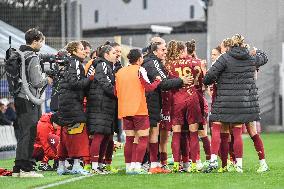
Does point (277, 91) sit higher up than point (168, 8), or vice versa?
point (168, 8)

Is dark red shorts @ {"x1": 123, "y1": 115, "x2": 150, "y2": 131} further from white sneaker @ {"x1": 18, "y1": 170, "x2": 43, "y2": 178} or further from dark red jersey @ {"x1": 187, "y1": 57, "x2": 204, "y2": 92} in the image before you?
white sneaker @ {"x1": 18, "y1": 170, "x2": 43, "y2": 178}

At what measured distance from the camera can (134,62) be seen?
14.9 metres

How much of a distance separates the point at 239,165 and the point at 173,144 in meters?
1.04

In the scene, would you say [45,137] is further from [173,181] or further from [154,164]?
[173,181]

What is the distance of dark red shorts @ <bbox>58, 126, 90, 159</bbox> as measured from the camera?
49.9 feet

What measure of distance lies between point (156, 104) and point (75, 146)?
4.44 ft

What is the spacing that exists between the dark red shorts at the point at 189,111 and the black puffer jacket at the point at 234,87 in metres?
0.31

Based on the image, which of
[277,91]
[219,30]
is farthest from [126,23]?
[277,91]

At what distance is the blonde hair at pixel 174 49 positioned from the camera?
15.0 meters

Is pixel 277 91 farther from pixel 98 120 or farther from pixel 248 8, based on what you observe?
pixel 98 120

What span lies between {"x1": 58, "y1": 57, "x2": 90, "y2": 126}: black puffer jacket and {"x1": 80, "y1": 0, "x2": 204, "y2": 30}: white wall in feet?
163

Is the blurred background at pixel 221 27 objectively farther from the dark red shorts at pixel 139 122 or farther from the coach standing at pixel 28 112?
the coach standing at pixel 28 112

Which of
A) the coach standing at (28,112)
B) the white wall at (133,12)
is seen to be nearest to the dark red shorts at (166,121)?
the coach standing at (28,112)

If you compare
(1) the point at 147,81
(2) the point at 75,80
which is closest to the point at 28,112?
(2) the point at 75,80
